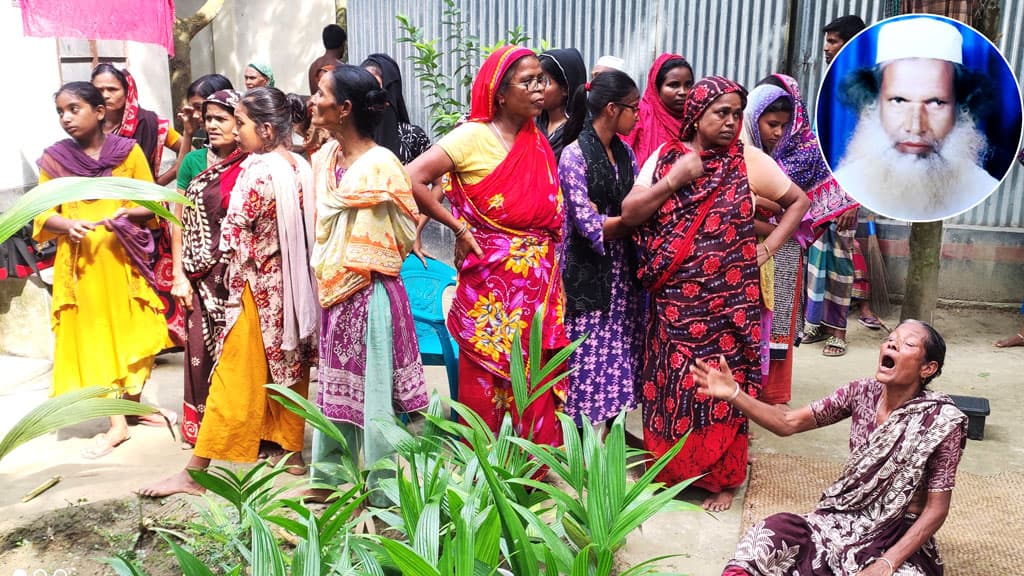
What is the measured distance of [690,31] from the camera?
23.8ft

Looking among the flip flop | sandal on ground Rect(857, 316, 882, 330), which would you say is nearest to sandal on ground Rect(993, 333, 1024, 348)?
sandal on ground Rect(857, 316, 882, 330)

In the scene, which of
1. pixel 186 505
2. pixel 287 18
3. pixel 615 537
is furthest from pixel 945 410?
pixel 287 18

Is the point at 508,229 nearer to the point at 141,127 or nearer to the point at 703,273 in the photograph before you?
the point at 703,273

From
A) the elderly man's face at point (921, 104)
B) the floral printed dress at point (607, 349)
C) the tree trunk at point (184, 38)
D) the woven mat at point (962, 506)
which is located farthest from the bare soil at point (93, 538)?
the tree trunk at point (184, 38)

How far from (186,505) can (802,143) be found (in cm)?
343

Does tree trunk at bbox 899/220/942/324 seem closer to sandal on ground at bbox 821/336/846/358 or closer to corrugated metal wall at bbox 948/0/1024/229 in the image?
sandal on ground at bbox 821/336/846/358

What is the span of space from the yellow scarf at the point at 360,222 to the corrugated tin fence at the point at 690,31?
4313 millimetres

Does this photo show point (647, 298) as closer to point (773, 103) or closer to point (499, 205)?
point (499, 205)

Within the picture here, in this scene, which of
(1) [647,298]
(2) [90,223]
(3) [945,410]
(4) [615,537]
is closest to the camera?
(4) [615,537]

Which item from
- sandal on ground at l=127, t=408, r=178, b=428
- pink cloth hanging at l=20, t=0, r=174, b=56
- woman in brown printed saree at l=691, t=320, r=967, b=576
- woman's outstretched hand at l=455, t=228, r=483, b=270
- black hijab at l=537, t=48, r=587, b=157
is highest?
pink cloth hanging at l=20, t=0, r=174, b=56

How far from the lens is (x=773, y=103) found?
15.0ft

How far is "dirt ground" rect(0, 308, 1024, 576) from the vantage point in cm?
344

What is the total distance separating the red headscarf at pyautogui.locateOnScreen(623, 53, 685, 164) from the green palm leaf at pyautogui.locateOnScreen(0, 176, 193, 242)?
304 centimetres

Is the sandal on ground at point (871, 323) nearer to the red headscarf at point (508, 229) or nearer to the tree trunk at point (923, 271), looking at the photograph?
the tree trunk at point (923, 271)
